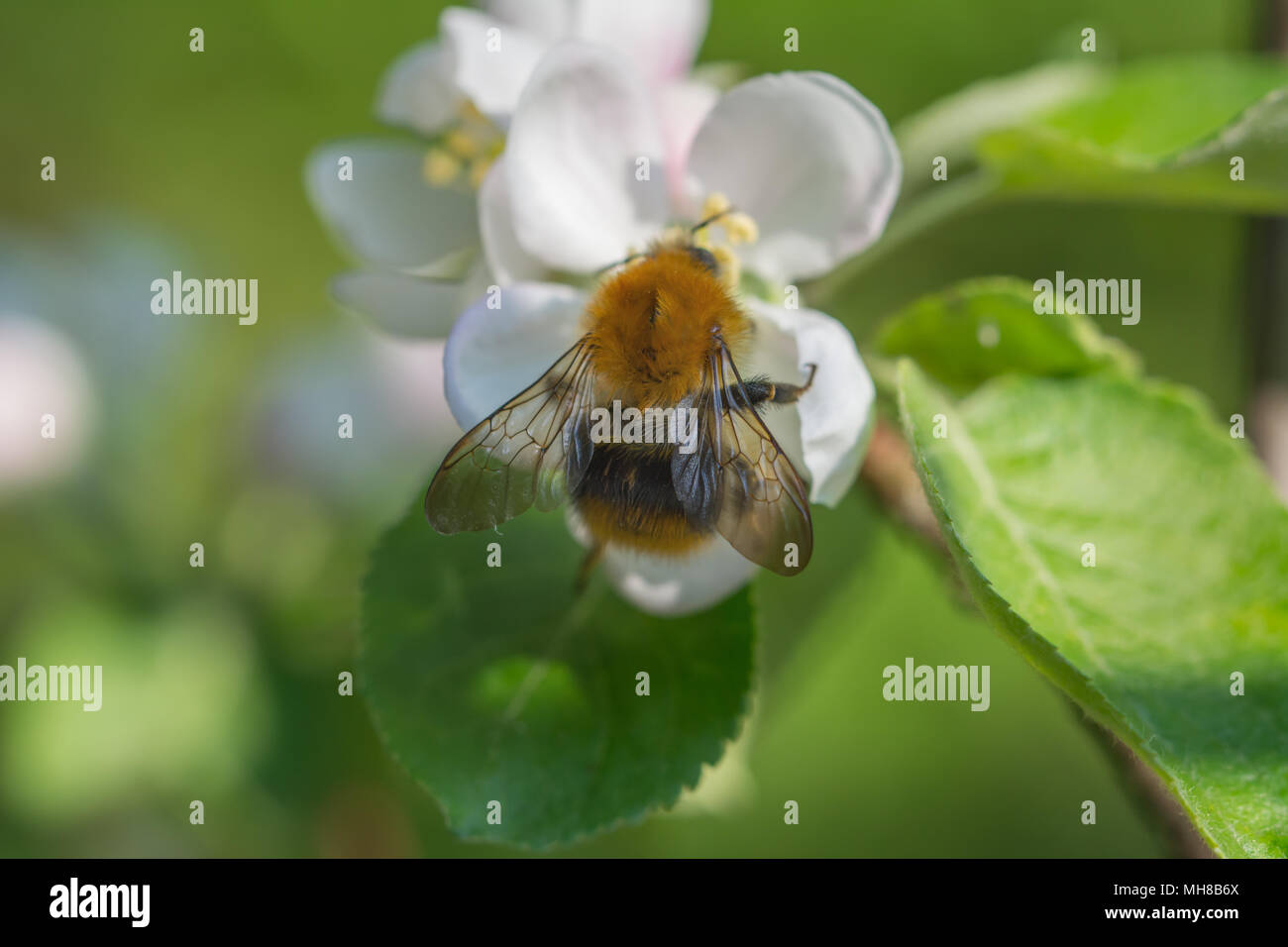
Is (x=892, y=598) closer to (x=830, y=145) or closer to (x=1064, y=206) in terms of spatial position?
(x=1064, y=206)

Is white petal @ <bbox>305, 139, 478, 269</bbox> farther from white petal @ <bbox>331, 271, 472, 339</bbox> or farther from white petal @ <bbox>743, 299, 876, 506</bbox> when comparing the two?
white petal @ <bbox>743, 299, 876, 506</bbox>

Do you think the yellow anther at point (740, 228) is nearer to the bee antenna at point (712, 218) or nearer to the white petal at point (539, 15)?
the bee antenna at point (712, 218)

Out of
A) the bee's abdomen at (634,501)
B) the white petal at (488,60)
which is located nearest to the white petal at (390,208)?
the white petal at (488,60)

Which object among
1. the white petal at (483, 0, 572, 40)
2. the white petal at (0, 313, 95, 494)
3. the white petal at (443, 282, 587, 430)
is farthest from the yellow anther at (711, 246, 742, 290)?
the white petal at (0, 313, 95, 494)

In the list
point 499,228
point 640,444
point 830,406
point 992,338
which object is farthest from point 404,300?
point 992,338

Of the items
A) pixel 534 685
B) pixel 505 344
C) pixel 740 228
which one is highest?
pixel 740 228

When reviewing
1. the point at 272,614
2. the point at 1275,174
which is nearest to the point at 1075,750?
the point at 272,614

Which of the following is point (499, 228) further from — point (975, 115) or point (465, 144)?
point (975, 115)
